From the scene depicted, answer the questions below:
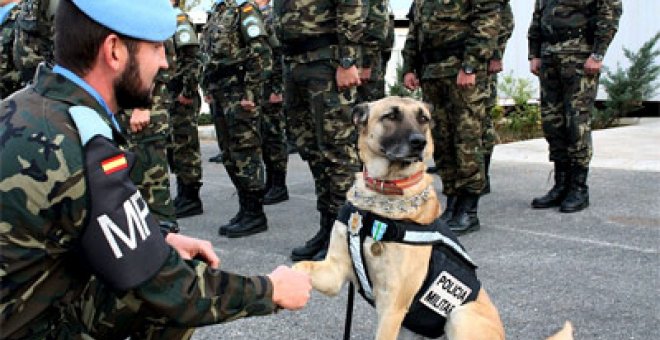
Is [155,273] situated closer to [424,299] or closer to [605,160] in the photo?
[424,299]

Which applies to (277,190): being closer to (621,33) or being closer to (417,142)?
(417,142)

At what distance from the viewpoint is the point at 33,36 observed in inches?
201

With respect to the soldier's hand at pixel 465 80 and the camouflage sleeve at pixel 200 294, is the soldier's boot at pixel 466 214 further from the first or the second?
the camouflage sleeve at pixel 200 294

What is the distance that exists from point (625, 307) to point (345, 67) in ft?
6.90

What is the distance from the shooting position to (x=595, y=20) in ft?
17.5

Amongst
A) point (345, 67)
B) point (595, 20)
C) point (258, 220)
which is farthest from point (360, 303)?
point (595, 20)

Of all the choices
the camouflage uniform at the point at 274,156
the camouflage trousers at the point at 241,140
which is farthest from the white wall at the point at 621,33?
the camouflage trousers at the point at 241,140

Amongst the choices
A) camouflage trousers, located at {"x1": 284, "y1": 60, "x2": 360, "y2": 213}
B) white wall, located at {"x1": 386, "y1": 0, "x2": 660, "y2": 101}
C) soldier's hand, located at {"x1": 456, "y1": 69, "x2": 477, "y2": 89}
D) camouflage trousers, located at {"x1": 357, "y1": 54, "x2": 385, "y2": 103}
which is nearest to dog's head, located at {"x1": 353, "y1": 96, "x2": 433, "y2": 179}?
camouflage trousers, located at {"x1": 284, "y1": 60, "x2": 360, "y2": 213}

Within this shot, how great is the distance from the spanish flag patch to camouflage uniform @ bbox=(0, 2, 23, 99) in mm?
5056

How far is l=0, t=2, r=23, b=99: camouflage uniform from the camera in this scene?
606 cm

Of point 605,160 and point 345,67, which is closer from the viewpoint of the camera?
point 345,67

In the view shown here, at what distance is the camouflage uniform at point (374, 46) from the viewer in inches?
283

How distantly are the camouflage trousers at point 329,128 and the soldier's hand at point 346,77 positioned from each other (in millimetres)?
38

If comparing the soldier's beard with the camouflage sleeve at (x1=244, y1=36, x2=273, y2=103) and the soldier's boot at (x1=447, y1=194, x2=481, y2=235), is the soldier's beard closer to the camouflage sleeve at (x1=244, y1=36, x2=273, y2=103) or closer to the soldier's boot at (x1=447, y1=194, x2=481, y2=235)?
the camouflage sleeve at (x1=244, y1=36, x2=273, y2=103)
